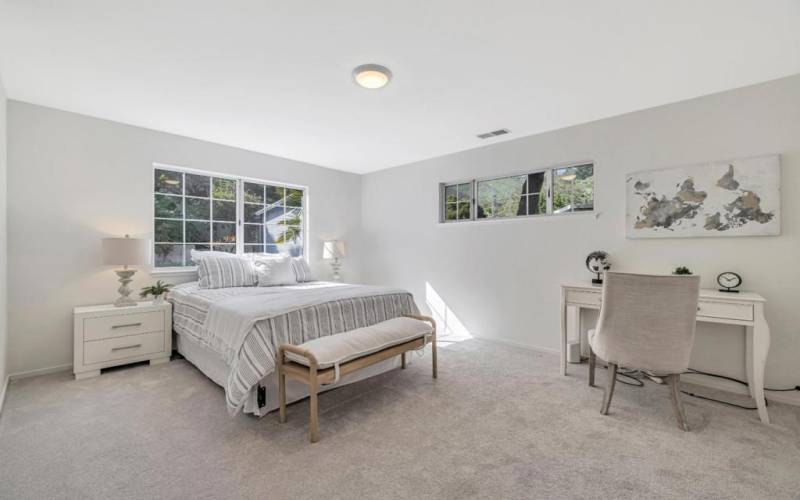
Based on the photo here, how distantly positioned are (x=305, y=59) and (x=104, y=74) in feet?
4.92

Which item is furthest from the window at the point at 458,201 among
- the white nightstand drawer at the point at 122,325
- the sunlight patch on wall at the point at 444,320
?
the white nightstand drawer at the point at 122,325

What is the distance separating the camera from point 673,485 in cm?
164

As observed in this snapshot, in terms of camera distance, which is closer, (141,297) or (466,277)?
(141,297)

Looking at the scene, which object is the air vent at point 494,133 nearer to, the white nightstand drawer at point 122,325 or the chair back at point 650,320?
the chair back at point 650,320

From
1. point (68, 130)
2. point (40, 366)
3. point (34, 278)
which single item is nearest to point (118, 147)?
point (68, 130)

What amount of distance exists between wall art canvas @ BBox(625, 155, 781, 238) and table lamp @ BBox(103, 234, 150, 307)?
14.5 feet

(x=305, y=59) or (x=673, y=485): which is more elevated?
(x=305, y=59)

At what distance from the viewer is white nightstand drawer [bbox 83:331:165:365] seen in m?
Result: 2.93

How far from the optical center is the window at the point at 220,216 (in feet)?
12.4

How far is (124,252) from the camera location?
10.2 ft

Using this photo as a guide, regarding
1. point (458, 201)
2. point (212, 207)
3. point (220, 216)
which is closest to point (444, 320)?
point (458, 201)

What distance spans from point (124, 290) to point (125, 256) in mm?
365

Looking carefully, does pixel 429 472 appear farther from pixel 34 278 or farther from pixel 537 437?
pixel 34 278

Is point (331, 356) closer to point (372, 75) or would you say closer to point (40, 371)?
point (372, 75)
